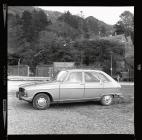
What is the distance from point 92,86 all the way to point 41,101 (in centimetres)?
A: 155

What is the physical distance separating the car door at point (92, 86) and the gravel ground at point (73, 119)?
0.36 m

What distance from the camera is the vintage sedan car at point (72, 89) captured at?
6.18 metres

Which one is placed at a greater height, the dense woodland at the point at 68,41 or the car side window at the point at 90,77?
the dense woodland at the point at 68,41

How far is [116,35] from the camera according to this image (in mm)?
9844

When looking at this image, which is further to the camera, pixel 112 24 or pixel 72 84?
pixel 112 24

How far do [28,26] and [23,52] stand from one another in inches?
76.2

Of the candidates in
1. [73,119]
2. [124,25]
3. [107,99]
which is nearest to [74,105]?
[107,99]

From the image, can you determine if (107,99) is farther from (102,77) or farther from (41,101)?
(41,101)

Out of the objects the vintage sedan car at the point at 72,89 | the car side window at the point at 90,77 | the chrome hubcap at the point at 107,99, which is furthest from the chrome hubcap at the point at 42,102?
the chrome hubcap at the point at 107,99

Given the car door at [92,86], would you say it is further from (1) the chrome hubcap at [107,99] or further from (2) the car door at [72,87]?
(1) the chrome hubcap at [107,99]

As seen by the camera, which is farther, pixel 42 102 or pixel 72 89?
pixel 72 89

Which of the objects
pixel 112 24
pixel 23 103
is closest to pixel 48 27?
pixel 112 24

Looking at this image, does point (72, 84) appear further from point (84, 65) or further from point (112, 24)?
point (112, 24)

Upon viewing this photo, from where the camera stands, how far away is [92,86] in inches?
257
